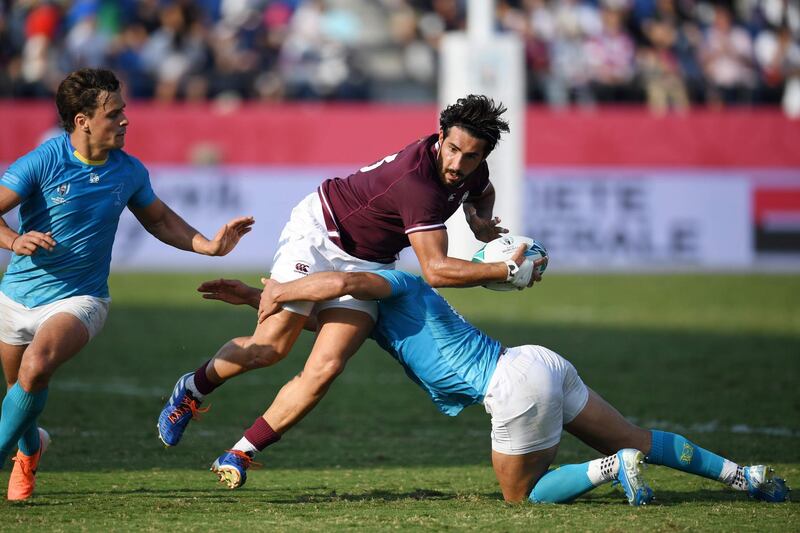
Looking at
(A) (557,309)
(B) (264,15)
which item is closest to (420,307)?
(A) (557,309)

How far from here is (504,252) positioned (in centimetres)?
636

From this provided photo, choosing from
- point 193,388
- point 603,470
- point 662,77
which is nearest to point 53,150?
point 193,388

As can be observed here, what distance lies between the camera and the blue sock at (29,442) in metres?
6.36

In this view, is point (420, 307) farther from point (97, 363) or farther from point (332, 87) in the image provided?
point (332, 87)

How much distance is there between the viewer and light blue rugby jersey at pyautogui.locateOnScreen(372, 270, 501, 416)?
6223mm

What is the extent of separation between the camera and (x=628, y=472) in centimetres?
588

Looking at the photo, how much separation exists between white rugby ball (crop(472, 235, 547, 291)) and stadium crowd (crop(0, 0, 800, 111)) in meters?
14.8

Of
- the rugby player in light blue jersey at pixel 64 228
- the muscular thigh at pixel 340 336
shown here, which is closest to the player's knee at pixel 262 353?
the muscular thigh at pixel 340 336

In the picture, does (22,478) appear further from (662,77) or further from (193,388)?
(662,77)

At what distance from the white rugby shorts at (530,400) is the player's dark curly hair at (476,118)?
3.86 feet

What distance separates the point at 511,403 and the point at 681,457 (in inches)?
38.6

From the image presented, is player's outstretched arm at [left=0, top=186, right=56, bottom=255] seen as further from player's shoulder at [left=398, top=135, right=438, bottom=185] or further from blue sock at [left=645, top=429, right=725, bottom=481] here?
blue sock at [left=645, top=429, right=725, bottom=481]

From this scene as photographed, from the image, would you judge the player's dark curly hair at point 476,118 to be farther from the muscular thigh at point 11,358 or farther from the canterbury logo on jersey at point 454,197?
the muscular thigh at point 11,358

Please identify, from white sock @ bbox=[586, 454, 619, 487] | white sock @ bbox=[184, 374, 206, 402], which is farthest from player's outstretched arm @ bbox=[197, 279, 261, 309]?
white sock @ bbox=[586, 454, 619, 487]
